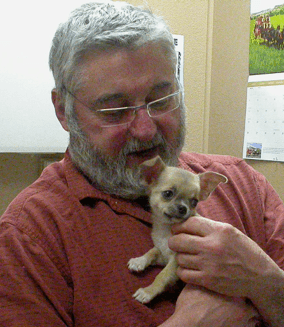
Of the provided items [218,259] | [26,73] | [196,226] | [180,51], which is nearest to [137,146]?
[196,226]

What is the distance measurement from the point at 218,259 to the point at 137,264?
0.74ft

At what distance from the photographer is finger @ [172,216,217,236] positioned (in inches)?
38.3

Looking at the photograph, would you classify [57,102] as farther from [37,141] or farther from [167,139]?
[37,141]

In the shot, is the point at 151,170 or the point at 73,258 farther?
the point at 151,170

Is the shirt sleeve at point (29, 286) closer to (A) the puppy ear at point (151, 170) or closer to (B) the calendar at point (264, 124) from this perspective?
(A) the puppy ear at point (151, 170)

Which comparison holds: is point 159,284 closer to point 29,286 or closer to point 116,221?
point 116,221

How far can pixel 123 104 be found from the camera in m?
1.08

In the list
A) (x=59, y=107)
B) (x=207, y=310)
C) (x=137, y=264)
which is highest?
(x=59, y=107)

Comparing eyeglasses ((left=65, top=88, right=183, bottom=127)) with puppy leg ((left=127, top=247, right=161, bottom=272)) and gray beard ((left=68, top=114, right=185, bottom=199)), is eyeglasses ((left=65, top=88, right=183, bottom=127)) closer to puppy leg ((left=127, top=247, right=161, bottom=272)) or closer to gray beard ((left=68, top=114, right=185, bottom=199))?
gray beard ((left=68, top=114, right=185, bottom=199))

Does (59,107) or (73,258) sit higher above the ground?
(59,107)

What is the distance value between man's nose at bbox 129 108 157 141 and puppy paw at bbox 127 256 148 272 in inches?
14.3

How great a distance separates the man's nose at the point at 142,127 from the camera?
1.07m

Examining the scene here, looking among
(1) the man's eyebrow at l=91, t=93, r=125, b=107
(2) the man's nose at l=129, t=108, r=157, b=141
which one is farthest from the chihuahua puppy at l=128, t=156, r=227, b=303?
(1) the man's eyebrow at l=91, t=93, r=125, b=107

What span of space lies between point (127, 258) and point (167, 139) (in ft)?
1.37
